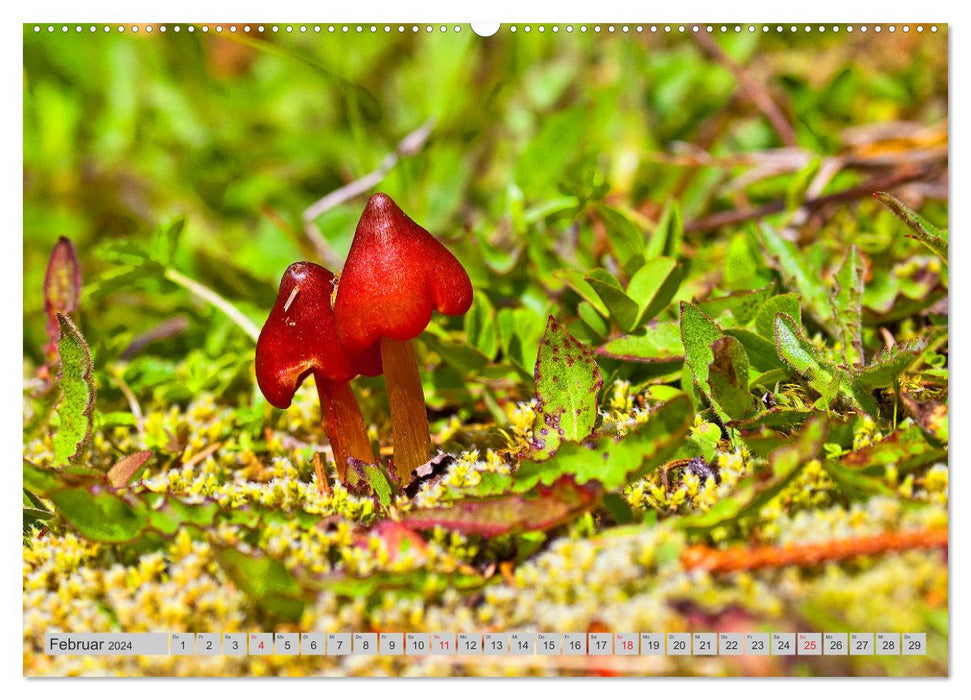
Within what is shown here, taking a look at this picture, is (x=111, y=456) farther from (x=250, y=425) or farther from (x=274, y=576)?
(x=274, y=576)

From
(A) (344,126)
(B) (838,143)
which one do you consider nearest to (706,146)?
(B) (838,143)

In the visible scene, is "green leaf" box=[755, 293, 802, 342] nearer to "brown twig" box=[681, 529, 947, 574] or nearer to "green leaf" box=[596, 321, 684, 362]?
"green leaf" box=[596, 321, 684, 362]

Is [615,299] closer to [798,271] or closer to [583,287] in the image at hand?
[583,287]

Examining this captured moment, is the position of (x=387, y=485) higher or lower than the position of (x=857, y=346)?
lower

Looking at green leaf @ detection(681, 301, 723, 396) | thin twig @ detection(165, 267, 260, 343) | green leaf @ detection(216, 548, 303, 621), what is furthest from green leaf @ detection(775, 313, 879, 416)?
thin twig @ detection(165, 267, 260, 343)

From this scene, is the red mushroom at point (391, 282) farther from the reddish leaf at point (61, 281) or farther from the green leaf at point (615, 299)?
the reddish leaf at point (61, 281)

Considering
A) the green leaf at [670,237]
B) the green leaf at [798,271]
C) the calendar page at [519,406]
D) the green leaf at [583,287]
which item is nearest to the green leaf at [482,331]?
the calendar page at [519,406]

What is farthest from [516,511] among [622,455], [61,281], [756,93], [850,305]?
[756,93]
